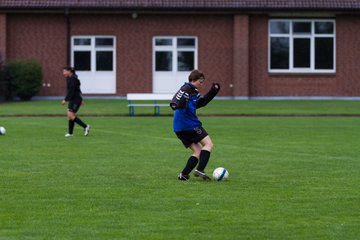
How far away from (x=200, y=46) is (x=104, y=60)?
453 centimetres

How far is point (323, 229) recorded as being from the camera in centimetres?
1077

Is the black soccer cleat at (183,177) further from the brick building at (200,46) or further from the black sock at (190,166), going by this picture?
the brick building at (200,46)

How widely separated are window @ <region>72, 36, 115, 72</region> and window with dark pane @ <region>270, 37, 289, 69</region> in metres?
7.49

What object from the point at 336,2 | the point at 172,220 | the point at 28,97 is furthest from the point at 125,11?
the point at 172,220

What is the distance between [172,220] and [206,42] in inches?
1401

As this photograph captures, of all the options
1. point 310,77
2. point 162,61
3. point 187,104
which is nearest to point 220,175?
point 187,104

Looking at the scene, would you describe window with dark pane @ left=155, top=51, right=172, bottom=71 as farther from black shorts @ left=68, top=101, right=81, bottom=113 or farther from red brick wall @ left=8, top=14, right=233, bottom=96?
black shorts @ left=68, top=101, right=81, bottom=113

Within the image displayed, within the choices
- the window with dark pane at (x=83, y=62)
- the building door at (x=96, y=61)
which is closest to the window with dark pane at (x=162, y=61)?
the building door at (x=96, y=61)

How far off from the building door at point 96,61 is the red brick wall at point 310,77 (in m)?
6.56

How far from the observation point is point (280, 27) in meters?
46.9

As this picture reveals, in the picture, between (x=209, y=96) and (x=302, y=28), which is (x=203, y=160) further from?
(x=302, y=28)

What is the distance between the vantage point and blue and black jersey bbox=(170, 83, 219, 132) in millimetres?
15133

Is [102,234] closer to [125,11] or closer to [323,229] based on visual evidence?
[323,229]

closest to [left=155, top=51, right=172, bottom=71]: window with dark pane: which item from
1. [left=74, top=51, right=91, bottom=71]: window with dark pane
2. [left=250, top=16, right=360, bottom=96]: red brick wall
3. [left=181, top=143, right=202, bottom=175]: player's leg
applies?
[left=74, top=51, right=91, bottom=71]: window with dark pane
